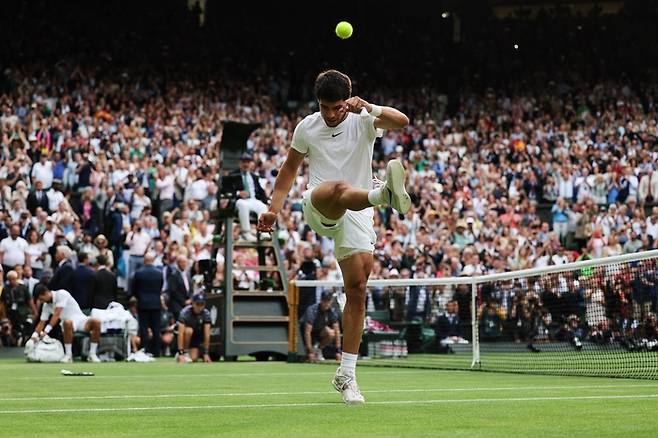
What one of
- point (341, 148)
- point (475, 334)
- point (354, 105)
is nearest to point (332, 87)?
point (354, 105)

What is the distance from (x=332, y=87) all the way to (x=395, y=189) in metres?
1.05

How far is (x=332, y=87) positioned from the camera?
854 cm

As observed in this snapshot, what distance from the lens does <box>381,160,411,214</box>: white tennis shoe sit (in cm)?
792

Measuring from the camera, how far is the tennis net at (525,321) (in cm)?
1536

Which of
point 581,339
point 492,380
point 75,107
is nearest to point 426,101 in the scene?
point 75,107

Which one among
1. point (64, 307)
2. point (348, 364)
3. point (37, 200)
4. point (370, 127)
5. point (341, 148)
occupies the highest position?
point (37, 200)

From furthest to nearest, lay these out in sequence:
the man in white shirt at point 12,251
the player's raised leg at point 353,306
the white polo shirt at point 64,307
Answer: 1. the man in white shirt at point 12,251
2. the white polo shirt at point 64,307
3. the player's raised leg at point 353,306

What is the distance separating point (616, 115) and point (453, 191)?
8503 millimetres

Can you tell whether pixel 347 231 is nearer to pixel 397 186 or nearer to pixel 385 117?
pixel 385 117

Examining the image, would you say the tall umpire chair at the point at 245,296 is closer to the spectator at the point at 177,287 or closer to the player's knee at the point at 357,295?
the spectator at the point at 177,287

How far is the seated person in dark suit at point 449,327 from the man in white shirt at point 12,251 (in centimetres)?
892

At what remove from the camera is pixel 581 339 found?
54.4 feet

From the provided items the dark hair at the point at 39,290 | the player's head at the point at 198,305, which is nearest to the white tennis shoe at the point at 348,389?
the player's head at the point at 198,305

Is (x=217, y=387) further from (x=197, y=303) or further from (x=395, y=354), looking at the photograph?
(x=197, y=303)
